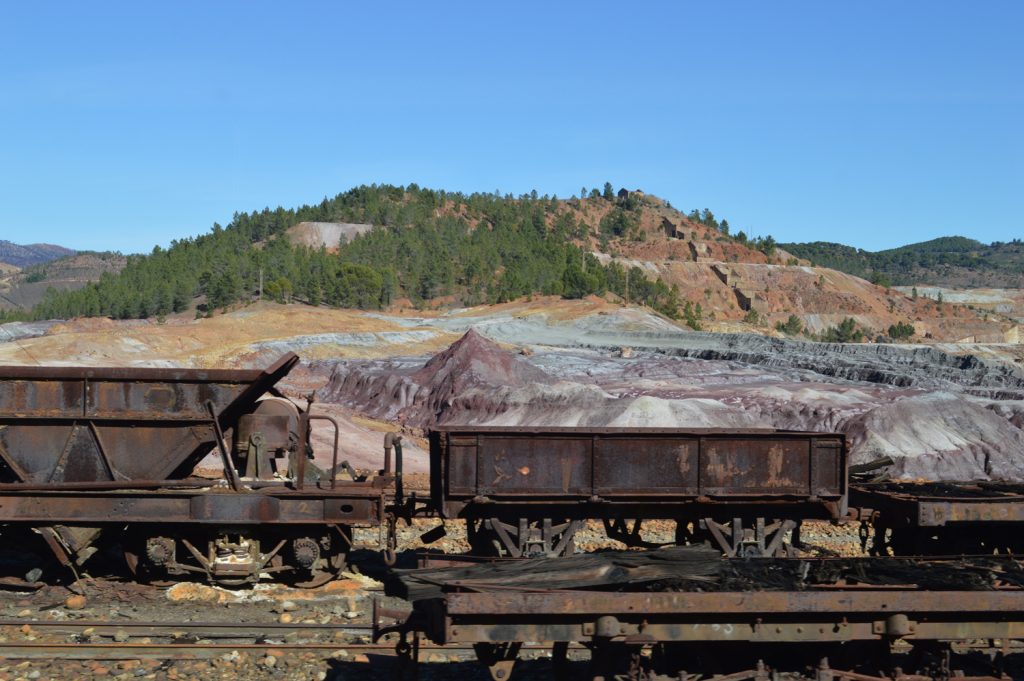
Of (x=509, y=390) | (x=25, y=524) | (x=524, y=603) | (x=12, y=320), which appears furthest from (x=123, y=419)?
(x=12, y=320)

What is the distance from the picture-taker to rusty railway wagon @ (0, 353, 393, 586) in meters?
12.6

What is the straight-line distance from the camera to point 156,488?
513 inches

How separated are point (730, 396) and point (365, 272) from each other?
2785 inches

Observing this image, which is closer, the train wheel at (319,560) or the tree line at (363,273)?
the train wheel at (319,560)

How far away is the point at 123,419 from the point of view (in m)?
13.0

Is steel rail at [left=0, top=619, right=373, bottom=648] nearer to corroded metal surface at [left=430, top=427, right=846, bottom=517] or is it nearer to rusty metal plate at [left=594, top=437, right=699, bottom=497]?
corroded metal surface at [left=430, top=427, right=846, bottom=517]

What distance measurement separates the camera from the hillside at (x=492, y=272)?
4067 inches

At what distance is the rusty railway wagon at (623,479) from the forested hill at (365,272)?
86.6 m

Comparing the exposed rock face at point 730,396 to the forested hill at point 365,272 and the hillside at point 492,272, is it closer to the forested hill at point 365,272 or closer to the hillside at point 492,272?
the forested hill at point 365,272

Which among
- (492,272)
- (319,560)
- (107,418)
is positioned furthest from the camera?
(492,272)

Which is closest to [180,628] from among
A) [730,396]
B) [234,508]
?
[234,508]

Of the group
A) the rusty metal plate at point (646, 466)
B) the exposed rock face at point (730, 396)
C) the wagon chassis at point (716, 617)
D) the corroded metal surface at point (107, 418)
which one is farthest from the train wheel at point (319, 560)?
the exposed rock face at point (730, 396)

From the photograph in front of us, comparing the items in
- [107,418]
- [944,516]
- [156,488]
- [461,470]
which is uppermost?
[107,418]

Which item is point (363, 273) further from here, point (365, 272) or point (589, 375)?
point (589, 375)
